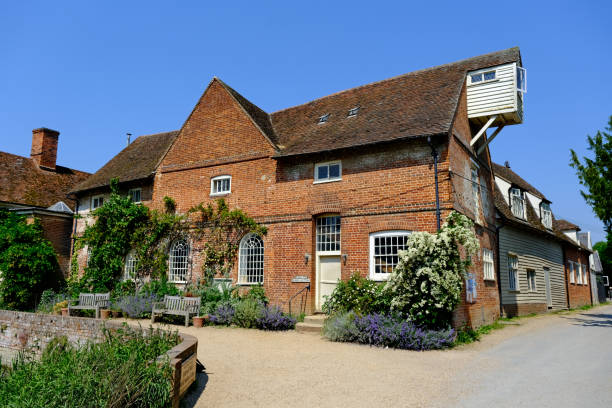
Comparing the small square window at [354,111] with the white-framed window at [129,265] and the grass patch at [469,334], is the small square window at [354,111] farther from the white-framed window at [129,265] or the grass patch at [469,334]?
the white-framed window at [129,265]

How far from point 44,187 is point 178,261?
11.4 metres

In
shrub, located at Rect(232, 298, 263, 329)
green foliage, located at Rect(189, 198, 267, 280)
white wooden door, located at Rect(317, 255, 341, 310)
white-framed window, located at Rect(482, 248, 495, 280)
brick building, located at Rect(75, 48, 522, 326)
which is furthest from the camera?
green foliage, located at Rect(189, 198, 267, 280)

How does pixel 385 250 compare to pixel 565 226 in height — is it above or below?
below

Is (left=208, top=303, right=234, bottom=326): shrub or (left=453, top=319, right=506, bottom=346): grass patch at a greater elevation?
(left=208, top=303, right=234, bottom=326): shrub

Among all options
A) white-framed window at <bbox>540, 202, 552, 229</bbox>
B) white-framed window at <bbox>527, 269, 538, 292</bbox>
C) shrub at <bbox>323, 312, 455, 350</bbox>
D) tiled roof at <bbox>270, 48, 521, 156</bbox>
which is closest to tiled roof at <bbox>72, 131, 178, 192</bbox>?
tiled roof at <bbox>270, 48, 521, 156</bbox>

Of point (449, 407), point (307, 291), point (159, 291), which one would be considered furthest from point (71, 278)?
point (449, 407)

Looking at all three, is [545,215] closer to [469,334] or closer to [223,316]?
[469,334]

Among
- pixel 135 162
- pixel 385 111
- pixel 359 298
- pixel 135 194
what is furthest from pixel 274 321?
pixel 135 162

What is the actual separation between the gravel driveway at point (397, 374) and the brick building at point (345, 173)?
9.72 ft

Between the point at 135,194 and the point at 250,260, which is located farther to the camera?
the point at 135,194

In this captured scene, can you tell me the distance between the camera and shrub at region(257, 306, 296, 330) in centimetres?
1349

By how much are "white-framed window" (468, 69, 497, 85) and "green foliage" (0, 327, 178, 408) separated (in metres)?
14.2

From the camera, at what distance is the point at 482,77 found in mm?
16000

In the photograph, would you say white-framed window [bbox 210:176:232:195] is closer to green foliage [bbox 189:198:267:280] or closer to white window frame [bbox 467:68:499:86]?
green foliage [bbox 189:198:267:280]
